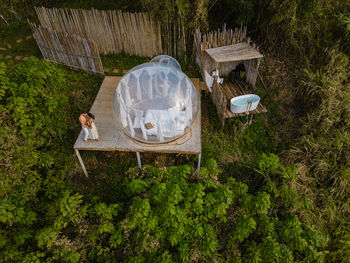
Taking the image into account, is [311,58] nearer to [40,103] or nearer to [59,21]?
[40,103]

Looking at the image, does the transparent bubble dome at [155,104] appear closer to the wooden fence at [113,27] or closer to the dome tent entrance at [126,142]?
the dome tent entrance at [126,142]

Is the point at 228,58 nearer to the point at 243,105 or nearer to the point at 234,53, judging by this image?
the point at 234,53

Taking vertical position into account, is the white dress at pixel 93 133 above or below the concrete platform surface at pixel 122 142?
above

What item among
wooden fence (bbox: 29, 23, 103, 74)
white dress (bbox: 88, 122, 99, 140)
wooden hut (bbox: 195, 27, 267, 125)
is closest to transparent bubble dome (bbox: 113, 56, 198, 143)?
white dress (bbox: 88, 122, 99, 140)

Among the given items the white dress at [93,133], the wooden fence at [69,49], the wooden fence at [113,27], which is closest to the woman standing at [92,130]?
the white dress at [93,133]

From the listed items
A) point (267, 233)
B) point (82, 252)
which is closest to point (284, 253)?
point (267, 233)

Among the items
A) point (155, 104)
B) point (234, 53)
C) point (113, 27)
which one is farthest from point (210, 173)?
point (113, 27)
